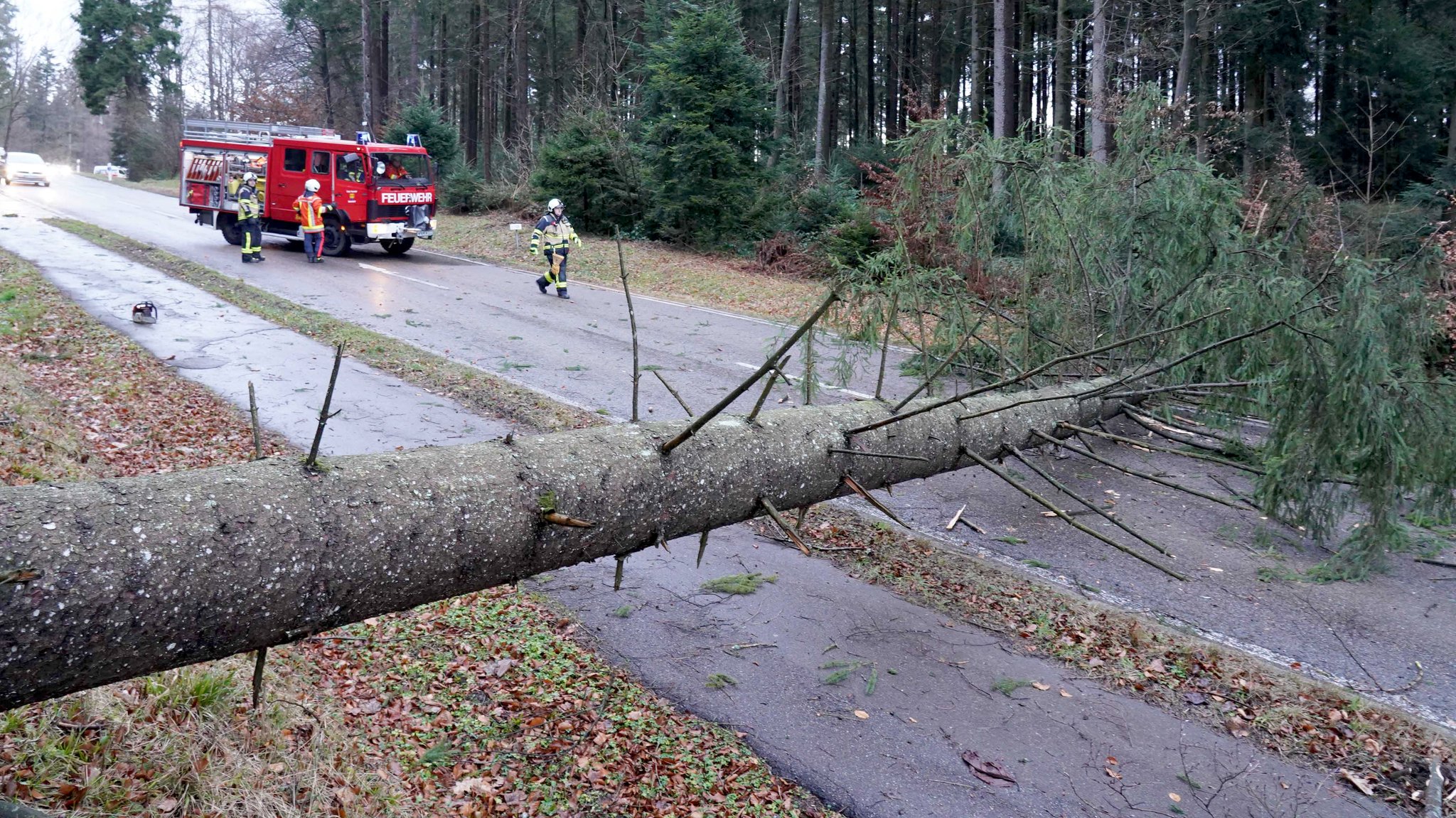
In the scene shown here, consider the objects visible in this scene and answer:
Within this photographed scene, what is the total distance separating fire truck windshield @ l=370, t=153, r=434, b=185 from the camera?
1997 centimetres

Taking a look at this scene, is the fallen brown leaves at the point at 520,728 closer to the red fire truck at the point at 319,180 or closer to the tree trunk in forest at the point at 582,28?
the red fire truck at the point at 319,180

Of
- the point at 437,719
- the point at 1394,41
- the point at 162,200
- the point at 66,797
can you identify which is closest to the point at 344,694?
the point at 437,719

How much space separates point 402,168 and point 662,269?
5869mm

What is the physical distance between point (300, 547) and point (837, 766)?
2420mm

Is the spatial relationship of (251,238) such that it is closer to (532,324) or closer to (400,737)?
(532,324)

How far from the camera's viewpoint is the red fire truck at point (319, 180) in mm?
19812

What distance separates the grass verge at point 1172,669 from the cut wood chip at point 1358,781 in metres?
0.01

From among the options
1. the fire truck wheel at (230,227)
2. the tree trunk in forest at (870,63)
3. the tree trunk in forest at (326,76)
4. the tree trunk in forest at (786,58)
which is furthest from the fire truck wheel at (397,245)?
the tree trunk in forest at (326,76)

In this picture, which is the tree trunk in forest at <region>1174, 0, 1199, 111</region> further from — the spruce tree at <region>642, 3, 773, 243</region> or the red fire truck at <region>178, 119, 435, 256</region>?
the red fire truck at <region>178, 119, 435, 256</region>

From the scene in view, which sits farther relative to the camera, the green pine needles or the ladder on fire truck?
the ladder on fire truck

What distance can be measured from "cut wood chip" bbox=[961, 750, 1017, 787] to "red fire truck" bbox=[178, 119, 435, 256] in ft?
61.9

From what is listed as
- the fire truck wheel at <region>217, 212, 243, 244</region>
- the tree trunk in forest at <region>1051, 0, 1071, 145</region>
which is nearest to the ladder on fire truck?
the fire truck wheel at <region>217, 212, 243, 244</region>

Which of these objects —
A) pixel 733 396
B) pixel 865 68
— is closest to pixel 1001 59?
pixel 733 396

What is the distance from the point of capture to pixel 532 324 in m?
13.9
